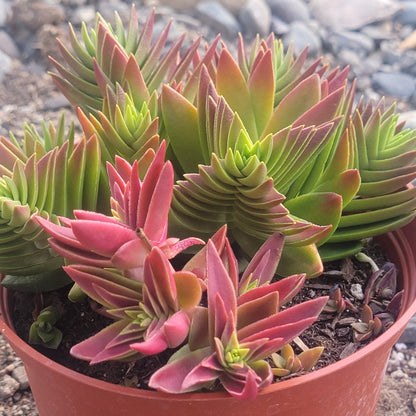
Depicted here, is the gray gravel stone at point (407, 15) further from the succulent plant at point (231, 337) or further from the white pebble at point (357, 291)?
the succulent plant at point (231, 337)

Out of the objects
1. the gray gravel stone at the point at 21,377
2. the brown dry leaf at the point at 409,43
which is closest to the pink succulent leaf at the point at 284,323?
the gray gravel stone at the point at 21,377

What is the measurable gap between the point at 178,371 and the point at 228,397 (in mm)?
76

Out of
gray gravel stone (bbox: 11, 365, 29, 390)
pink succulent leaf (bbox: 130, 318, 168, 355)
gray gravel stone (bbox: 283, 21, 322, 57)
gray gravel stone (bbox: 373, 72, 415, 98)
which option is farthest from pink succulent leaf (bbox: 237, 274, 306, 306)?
gray gravel stone (bbox: 283, 21, 322, 57)

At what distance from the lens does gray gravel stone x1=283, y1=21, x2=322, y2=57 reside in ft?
8.98

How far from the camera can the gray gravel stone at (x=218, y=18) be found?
2838mm

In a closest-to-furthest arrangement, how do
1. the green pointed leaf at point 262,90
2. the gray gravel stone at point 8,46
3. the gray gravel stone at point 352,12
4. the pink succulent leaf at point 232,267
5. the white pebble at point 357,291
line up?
the pink succulent leaf at point 232,267, the green pointed leaf at point 262,90, the white pebble at point 357,291, the gray gravel stone at point 8,46, the gray gravel stone at point 352,12

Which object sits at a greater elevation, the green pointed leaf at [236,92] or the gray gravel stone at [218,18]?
the gray gravel stone at [218,18]

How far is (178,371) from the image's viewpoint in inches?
27.9

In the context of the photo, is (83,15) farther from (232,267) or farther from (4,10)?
(232,267)

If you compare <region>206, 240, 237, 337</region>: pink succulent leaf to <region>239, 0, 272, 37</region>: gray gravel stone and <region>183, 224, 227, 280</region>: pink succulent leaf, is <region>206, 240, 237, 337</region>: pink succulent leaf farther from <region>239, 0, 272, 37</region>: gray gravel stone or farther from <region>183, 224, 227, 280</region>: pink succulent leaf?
<region>239, 0, 272, 37</region>: gray gravel stone

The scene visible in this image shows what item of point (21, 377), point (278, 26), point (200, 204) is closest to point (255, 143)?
point (200, 204)

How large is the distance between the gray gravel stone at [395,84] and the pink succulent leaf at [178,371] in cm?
206

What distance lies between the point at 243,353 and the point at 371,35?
249 centimetres

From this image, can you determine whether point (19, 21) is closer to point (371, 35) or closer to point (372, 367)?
point (371, 35)
